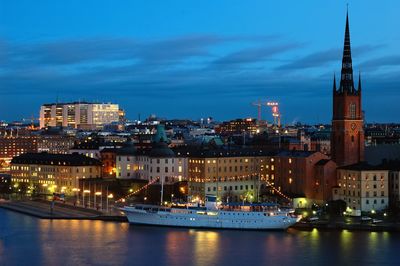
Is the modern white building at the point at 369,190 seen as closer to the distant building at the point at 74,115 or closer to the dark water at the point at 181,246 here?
the dark water at the point at 181,246

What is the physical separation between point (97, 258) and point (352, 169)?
14.7m

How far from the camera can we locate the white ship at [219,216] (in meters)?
35.2

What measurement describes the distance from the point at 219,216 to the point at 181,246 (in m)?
5.09

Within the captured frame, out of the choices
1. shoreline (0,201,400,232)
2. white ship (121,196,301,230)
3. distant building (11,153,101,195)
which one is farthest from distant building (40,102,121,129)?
white ship (121,196,301,230)

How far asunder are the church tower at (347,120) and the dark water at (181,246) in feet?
28.3

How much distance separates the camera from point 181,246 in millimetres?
30625

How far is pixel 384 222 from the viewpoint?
34.8m

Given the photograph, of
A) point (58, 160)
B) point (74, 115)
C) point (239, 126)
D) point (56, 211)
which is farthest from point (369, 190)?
point (74, 115)

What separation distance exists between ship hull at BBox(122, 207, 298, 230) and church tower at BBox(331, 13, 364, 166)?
7.72 m

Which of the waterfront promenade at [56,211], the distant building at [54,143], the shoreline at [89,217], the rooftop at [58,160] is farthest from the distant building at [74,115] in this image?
the shoreline at [89,217]

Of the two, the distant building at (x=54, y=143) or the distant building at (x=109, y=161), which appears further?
the distant building at (x=54, y=143)

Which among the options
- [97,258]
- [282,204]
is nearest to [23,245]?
[97,258]

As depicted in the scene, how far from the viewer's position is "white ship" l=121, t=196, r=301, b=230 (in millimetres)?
35156

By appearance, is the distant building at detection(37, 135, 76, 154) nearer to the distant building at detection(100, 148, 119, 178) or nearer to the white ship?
the distant building at detection(100, 148, 119, 178)
